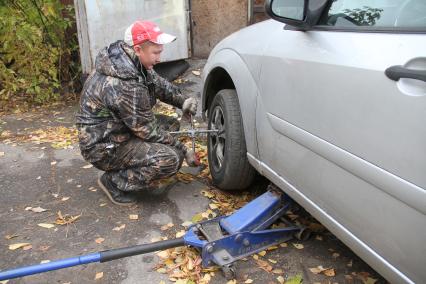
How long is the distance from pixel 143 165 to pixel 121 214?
43 centimetres

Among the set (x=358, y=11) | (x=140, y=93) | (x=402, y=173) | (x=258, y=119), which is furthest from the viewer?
(x=140, y=93)

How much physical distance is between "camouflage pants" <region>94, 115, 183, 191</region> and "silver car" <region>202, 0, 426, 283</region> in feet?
2.28

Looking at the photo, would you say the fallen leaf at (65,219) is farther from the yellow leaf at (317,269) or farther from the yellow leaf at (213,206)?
the yellow leaf at (317,269)

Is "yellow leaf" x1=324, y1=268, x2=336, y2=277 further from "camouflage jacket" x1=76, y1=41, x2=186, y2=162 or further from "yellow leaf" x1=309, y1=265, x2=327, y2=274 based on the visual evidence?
"camouflage jacket" x1=76, y1=41, x2=186, y2=162

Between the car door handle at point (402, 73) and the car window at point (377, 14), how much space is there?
0.79 ft

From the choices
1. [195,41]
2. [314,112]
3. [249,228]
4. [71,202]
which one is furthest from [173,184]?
[195,41]

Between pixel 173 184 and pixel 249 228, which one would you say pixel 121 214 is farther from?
pixel 249 228

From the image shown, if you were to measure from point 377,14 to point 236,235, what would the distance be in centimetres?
145

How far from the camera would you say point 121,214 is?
335 centimetres

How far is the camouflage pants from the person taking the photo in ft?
10.7

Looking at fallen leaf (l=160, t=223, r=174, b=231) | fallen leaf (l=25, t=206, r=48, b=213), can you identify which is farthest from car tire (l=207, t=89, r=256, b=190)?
fallen leaf (l=25, t=206, r=48, b=213)

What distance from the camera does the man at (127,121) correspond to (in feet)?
10.1

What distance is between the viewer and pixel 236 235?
103 inches

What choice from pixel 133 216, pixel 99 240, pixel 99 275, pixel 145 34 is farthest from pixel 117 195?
pixel 145 34
